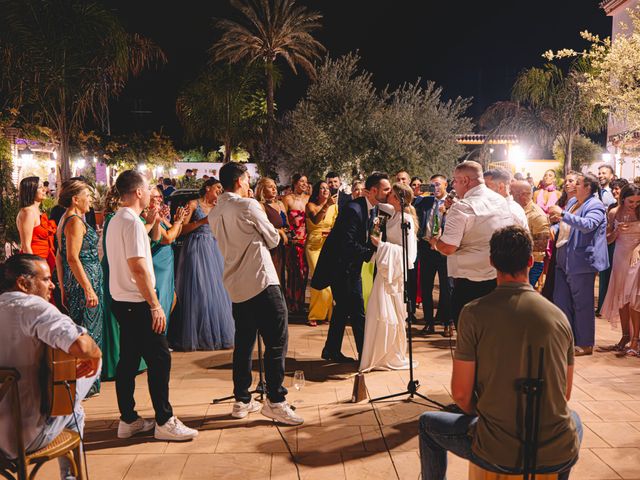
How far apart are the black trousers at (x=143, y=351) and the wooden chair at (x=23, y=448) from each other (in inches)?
41.1

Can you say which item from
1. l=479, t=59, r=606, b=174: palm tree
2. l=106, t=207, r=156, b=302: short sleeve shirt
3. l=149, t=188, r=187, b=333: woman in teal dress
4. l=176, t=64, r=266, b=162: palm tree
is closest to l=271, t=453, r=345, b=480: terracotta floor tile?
l=106, t=207, r=156, b=302: short sleeve shirt

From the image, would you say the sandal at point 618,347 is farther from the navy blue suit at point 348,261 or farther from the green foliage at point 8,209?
the green foliage at point 8,209

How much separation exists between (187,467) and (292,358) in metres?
2.80

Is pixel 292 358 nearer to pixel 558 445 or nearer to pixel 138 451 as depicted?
pixel 138 451

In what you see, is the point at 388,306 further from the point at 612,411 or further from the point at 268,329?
the point at 612,411

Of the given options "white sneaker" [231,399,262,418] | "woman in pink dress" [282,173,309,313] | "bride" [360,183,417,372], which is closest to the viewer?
"white sneaker" [231,399,262,418]

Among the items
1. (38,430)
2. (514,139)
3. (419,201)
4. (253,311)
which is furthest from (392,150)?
(38,430)

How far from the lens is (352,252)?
600cm

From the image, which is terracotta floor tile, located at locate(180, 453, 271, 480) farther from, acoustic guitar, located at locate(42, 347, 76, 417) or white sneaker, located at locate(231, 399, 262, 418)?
acoustic guitar, located at locate(42, 347, 76, 417)

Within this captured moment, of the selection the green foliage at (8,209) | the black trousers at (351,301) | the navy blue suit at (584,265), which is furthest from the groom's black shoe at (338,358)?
the green foliage at (8,209)

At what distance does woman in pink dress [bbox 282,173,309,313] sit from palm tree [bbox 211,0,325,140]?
20676 mm

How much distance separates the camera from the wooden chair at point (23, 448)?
9.20 feet

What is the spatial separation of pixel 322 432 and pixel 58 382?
2.24m

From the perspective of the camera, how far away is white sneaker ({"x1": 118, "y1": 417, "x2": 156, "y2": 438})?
4.47 metres
